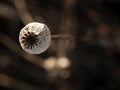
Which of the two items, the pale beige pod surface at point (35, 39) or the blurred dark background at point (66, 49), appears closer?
the pale beige pod surface at point (35, 39)

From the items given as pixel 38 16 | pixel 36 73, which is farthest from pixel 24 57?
pixel 38 16

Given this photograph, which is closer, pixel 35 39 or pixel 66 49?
pixel 35 39

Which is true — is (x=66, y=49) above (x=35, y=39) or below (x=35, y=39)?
above

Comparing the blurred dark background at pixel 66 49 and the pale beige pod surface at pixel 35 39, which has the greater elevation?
the blurred dark background at pixel 66 49

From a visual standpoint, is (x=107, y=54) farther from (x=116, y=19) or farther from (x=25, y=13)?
(x=25, y=13)
